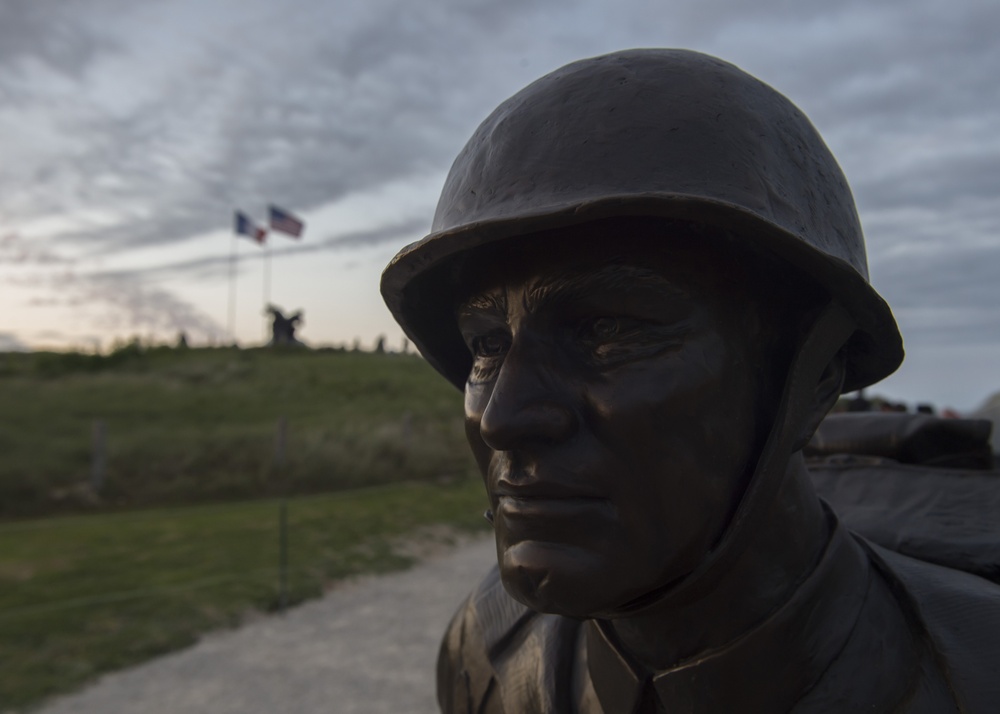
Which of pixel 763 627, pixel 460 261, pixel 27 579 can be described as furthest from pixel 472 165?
pixel 27 579

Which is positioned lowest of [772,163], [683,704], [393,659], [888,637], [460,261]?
[393,659]

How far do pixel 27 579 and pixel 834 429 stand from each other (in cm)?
765

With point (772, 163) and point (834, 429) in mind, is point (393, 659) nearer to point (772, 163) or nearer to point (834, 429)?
point (834, 429)

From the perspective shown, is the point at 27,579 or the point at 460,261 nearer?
the point at 460,261

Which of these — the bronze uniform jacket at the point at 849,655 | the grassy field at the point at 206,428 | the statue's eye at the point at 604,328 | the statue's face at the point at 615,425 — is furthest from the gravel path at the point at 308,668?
the grassy field at the point at 206,428

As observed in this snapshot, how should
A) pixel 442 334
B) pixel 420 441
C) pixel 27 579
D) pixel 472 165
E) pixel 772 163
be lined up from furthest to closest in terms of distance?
pixel 420 441, pixel 27 579, pixel 442 334, pixel 472 165, pixel 772 163

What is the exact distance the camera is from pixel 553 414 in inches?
44.0

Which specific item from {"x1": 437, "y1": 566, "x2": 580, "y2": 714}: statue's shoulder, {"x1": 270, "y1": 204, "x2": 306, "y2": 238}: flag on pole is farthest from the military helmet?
{"x1": 270, "y1": 204, "x2": 306, "y2": 238}: flag on pole

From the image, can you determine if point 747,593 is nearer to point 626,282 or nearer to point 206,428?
point 626,282

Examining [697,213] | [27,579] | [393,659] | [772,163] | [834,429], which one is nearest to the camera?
[697,213]

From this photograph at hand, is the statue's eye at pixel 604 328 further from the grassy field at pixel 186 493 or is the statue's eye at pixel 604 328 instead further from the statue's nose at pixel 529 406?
the grassy field at pixel 186 493

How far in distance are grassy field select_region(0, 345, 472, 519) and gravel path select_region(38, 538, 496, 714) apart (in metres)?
6.13

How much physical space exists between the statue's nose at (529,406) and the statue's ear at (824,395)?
40 cm

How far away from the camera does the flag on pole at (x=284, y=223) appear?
30.8 m
